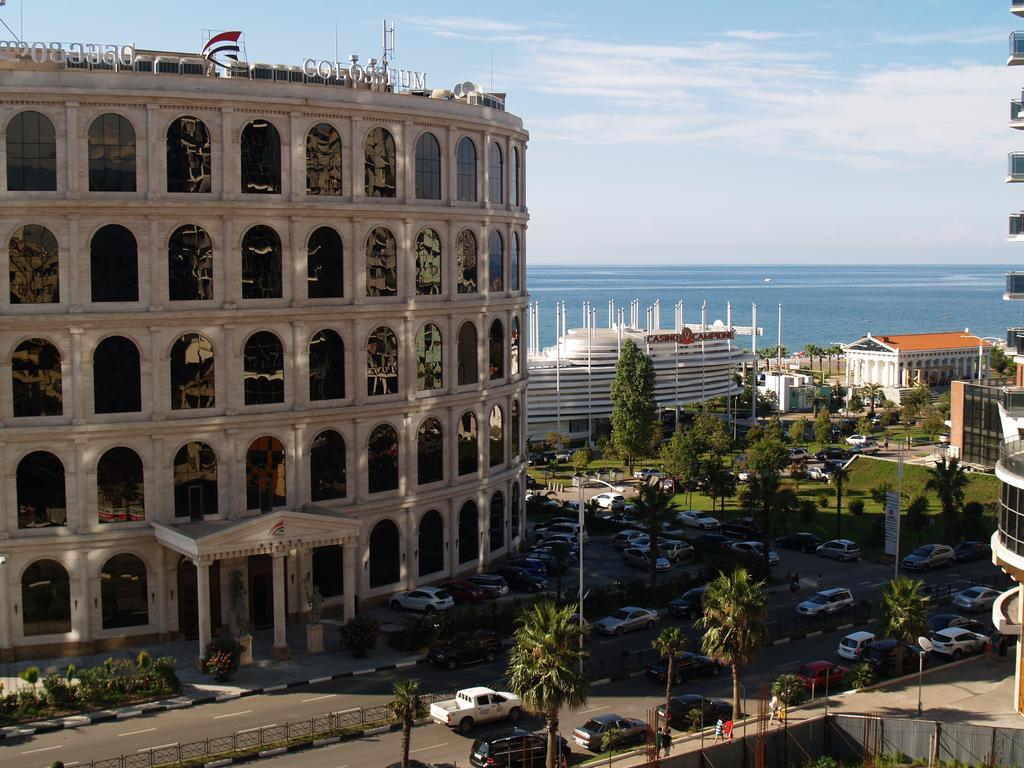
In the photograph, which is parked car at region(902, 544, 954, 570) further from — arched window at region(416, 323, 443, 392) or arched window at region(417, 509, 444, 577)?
arched window at region(416, 323, 443, 392)

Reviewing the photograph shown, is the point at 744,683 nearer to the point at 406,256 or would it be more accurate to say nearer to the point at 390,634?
the point at 390,634

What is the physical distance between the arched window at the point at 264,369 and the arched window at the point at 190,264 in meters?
3.28

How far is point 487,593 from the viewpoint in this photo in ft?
200

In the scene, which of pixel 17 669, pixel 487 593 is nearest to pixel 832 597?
pixel 487 593

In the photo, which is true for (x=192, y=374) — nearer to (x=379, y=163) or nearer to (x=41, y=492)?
(x=41, y=492)

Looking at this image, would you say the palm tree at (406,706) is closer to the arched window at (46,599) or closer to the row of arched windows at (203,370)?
the arched window at (46,599)

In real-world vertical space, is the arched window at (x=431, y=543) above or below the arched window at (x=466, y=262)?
below

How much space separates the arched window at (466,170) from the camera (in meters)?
62.9

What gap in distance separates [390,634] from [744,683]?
16.9 meters

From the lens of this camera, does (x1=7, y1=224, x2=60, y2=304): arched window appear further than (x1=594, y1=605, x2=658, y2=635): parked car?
No

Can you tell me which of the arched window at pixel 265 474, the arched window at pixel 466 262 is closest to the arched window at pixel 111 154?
the arched window at pixel 265 474

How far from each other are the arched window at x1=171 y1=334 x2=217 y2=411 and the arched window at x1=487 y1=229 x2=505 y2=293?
18281 mm

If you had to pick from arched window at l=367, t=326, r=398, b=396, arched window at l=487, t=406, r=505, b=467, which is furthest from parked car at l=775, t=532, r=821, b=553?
arched window at l=367, t=326, r=398, b=396

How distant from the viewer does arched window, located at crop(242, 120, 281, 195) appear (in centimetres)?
5438
